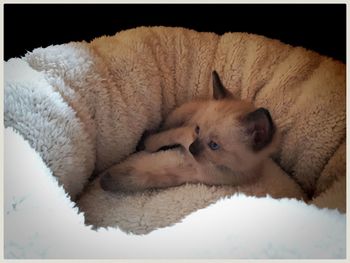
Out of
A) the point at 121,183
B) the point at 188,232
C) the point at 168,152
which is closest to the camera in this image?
the point at 188,232

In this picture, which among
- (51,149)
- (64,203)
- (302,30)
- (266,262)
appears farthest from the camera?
(302,30)

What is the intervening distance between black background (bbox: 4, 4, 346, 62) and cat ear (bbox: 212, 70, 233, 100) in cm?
26

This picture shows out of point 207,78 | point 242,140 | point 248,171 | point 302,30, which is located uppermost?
point 302,30

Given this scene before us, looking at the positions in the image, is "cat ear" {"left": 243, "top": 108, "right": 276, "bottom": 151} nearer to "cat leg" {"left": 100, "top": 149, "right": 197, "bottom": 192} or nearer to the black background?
"cat leg" {"left": 100, "top": 149, "right": 197, "bottom": 192}

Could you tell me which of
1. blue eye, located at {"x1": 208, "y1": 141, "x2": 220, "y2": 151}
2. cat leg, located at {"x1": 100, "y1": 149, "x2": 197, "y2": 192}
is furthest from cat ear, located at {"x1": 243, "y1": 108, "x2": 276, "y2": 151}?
cat leg, located at {"x1": 100, "y1": 149, "x2": 197, "y2": 192}

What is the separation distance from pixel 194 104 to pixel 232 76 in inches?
7.0

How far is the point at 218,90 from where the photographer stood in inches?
59.9

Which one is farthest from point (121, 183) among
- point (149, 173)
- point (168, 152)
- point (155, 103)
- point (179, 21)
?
point (179, 21)

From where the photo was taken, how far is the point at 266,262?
38.9 inches

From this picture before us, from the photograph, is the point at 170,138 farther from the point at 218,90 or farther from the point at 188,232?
the point at 188,232

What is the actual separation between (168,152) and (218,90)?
0.29 m

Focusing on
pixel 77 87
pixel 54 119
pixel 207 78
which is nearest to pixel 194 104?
pixel 207 78

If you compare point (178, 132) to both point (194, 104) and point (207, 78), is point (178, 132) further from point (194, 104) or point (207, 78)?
point (207, 78)

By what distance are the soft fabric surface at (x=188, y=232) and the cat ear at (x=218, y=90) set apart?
1.63 feet
